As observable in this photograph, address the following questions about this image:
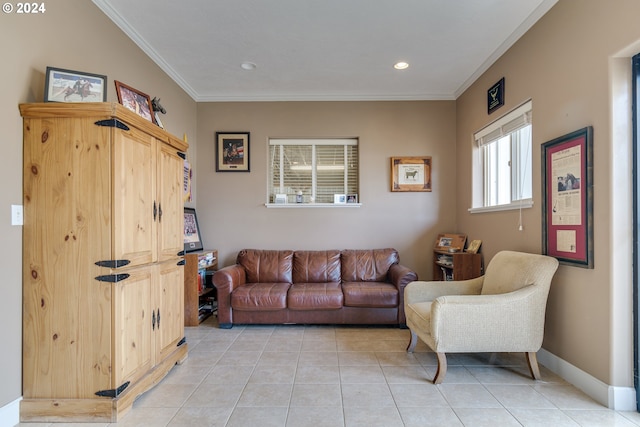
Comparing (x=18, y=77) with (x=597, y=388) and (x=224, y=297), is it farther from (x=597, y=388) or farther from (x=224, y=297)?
(x=597, y=388)

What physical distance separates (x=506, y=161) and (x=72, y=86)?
3783mm

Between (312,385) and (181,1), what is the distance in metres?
3.06

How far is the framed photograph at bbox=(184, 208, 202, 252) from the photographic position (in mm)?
4031

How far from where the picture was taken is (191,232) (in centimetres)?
416

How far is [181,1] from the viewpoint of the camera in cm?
251

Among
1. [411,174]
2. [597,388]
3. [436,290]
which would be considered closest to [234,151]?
[411,174]

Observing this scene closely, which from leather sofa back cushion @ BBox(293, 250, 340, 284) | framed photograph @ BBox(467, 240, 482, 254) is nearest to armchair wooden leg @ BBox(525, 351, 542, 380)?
framed photograph @ BBox(467, 240, 482, 254)

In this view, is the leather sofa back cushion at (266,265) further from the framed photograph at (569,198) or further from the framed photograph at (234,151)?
the framed photograph at (569,198)

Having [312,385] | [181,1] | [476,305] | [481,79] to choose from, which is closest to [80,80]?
[181,1]

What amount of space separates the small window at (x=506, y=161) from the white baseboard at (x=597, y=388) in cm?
128

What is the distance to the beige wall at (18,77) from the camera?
5.84ft

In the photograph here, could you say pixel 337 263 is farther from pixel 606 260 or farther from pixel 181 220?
pixel 606 260

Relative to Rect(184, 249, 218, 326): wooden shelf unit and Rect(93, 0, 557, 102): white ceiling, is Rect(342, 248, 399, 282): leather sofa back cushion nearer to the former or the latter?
Rect(184, 249, 218, 326): wooden shelf unit

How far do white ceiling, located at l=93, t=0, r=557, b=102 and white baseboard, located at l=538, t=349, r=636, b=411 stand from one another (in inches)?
107
